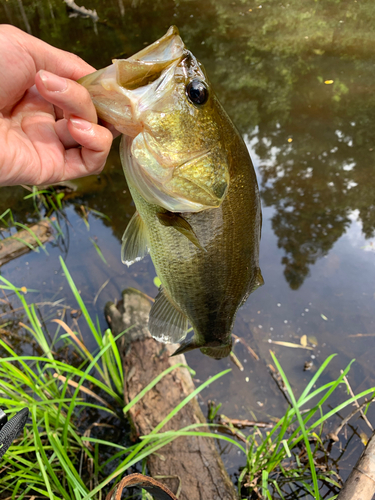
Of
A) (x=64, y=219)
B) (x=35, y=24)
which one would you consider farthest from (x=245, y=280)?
(x=35, y=24)

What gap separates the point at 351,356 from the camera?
302 cm

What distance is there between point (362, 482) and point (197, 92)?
163cm

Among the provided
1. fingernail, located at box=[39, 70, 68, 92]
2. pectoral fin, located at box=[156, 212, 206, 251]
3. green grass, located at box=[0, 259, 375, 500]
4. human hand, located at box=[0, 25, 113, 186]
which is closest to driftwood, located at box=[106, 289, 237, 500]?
green grass, located at box=[0, 259, 375, 500]

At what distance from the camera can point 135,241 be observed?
151 centimetres

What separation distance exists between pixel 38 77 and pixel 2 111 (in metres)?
0.49

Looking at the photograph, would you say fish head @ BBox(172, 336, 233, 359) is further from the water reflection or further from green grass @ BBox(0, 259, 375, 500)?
the water reflection

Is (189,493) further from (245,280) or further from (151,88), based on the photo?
(151,88)

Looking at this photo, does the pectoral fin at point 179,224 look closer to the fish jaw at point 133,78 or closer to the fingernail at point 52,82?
the fish jaw at point 133,78

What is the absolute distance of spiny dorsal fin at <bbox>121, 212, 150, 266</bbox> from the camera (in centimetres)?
149

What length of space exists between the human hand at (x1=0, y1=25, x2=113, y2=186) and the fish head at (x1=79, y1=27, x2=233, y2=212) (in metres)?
0.10

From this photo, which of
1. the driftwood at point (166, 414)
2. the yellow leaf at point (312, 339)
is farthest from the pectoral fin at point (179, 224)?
A: the yellow leaf at point (312, 339)

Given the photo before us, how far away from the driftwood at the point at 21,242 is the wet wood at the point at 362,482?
335 cm

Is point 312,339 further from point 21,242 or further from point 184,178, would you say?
point 21,242

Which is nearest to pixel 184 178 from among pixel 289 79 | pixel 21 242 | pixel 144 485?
pixel 144 485
